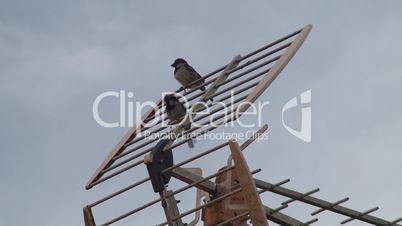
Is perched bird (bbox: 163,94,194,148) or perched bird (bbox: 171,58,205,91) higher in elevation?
perched bird (bbox: 171,58,205,91)

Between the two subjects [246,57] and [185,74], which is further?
[185,74]

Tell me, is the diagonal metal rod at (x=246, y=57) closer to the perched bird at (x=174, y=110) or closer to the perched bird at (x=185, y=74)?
the perched bird at (x=174, y=110)

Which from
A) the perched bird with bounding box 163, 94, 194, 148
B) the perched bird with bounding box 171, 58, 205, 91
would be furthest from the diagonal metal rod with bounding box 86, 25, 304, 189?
the perched bird with bounding box 171, 58, 205, 91

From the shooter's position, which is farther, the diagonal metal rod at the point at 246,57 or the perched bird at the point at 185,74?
the perched bird at the point at 185,74

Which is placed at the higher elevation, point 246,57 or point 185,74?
point 185,74

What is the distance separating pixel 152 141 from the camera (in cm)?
584

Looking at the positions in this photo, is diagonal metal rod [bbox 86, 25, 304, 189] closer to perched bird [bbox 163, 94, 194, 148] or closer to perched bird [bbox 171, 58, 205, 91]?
perched bird [bbox 163, 94, 194, 148]

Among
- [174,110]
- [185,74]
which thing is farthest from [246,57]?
[185,74]

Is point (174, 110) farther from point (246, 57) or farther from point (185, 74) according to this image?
point (185, 74)

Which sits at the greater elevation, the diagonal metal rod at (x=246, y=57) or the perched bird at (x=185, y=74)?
the perched bird at (x=185, y=74)

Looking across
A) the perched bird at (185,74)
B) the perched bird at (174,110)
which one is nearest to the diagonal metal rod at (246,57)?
the perched bird at (174,110)

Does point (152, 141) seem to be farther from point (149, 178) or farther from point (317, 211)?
point (317, 211)

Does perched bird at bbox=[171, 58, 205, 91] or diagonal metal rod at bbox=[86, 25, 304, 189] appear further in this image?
perched bird at bbox=[171, 58, 205, 91]

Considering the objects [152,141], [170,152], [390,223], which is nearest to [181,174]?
[170,152]
